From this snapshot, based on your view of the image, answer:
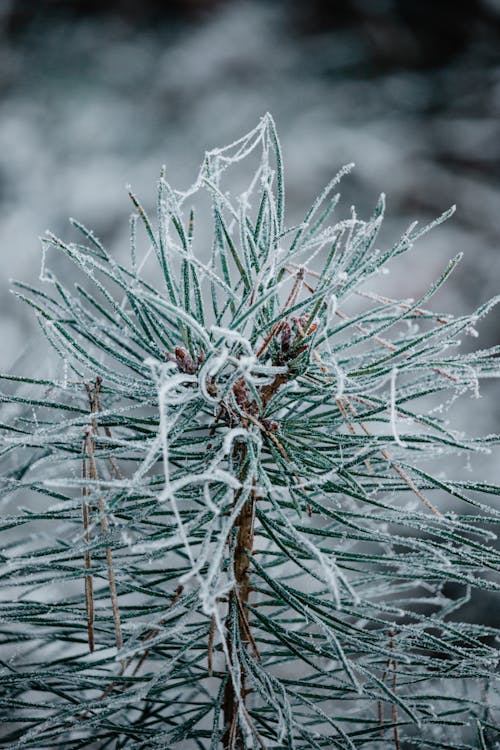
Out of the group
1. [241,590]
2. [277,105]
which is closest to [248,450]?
[241,590]

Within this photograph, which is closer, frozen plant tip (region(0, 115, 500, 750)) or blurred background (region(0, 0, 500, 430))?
frozen plant tip (region(0, 115, 500, 750))

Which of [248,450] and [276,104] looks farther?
[276,104]

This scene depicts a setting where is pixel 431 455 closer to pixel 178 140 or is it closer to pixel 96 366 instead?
pixel 96 366

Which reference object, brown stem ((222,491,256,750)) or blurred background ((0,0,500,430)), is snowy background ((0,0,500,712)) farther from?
brown stem ((222,491,256,750))

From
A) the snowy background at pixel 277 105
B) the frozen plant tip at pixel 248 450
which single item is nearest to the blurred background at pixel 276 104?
the snowy background at pixel 277 105

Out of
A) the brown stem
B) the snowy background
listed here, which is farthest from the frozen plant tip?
the snowy background

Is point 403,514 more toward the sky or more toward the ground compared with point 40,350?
more toward the ground

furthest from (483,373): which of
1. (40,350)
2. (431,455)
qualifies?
(40,350)

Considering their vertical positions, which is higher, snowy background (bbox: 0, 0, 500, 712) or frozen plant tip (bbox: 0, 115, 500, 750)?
snowy background (bbox: 0, 0, 500, 712)

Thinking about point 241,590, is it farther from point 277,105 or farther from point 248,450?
point 277,105
